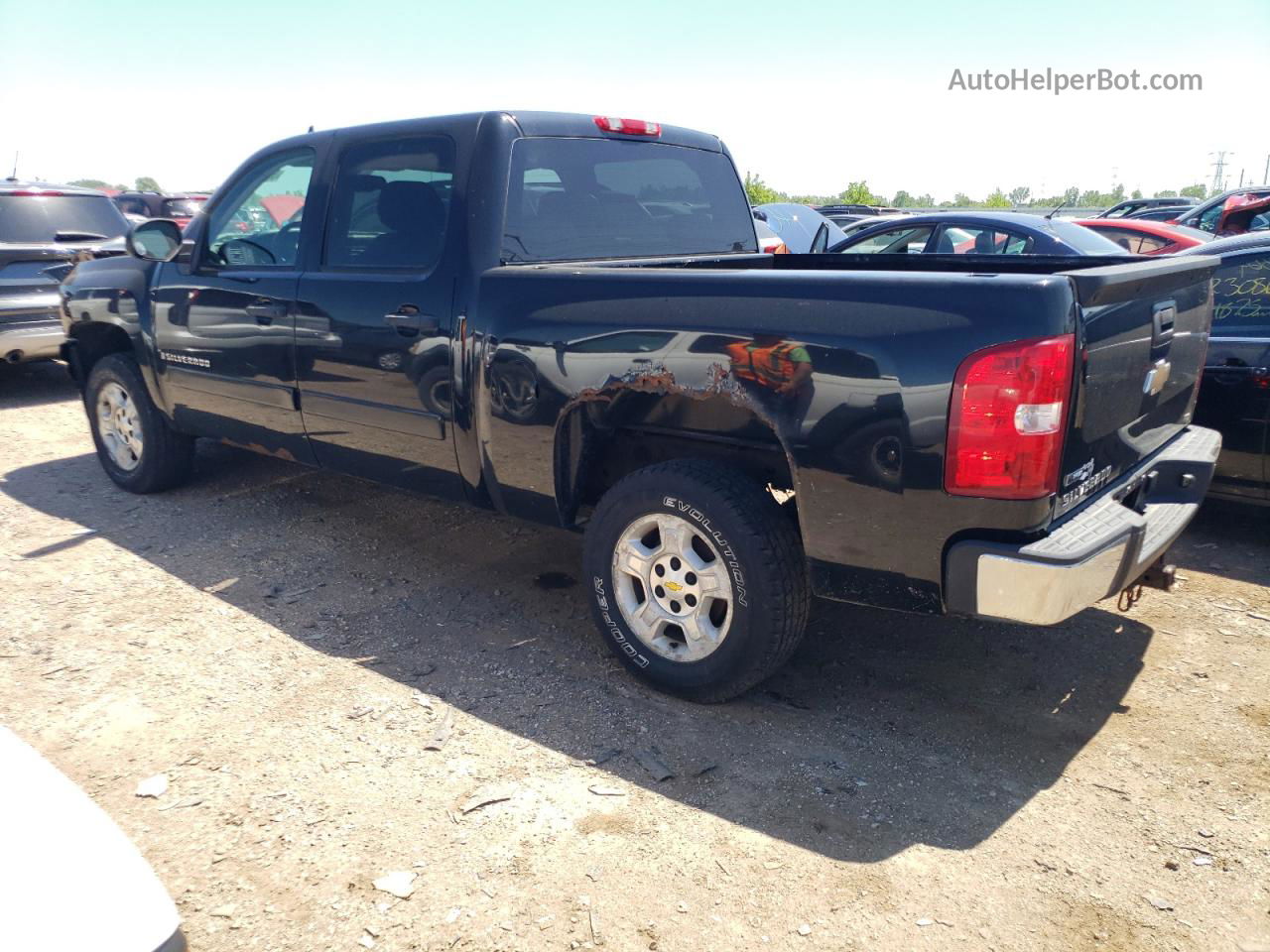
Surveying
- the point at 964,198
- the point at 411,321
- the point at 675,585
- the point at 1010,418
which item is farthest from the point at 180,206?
the point at 964,198

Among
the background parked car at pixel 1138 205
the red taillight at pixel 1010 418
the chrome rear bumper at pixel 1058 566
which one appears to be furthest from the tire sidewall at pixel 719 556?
the background parked car at pixel 1138 205

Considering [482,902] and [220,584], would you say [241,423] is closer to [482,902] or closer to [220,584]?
[220,584]

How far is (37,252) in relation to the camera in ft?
27.4

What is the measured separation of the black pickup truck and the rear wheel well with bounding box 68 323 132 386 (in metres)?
0.77

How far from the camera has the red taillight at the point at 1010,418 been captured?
8.45 feet

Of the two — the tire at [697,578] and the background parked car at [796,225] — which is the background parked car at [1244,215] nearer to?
the background parked car at [796,225]

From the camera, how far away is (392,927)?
8.03 feet

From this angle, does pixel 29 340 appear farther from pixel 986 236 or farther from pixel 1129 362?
pixel 1129 362

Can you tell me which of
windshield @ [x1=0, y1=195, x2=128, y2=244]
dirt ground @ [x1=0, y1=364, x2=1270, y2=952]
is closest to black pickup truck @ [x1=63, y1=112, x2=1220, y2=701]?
dirt ground @ [x1=0, y1=364, x2=1270, y2=952]

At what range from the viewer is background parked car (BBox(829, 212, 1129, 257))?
789 cm

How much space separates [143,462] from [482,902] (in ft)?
13.9

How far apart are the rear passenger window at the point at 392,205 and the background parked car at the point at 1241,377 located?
3.49 meters

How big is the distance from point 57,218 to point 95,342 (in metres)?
3.60

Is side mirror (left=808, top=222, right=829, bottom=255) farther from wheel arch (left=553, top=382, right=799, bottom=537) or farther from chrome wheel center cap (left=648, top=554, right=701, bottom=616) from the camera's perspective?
chrome wheel center cap (left=648, top=554, right=701, bottom=616)
